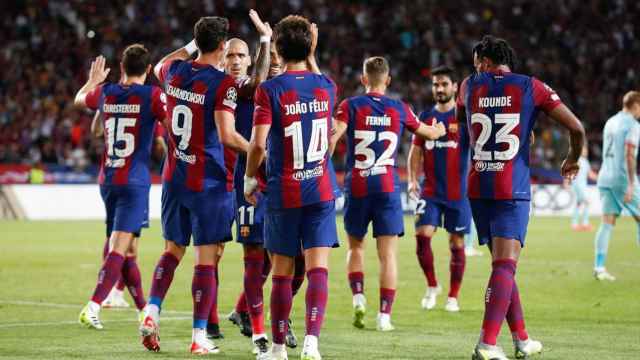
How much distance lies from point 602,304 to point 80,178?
21718 millimetres

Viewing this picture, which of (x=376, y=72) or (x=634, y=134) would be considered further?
(x=634, y=134)

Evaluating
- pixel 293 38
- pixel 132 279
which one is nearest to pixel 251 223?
pixel 293 38

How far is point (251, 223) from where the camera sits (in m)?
9.63

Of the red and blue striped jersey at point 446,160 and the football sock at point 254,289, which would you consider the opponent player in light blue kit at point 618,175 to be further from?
the football sock at point 254,289

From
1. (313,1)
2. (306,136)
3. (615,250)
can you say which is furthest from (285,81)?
(313,1)

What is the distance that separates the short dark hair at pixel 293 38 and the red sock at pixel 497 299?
2133mm

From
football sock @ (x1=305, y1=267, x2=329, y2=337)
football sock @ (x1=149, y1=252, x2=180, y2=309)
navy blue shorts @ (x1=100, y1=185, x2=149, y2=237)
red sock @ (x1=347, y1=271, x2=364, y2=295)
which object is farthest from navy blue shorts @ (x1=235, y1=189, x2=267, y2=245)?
red sock @ (x1=347, y1=271, x2=364, y2=295)

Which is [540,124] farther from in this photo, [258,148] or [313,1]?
[258,148]

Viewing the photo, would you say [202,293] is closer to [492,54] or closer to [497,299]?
[497,299]

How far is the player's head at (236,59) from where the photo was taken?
10.1 m

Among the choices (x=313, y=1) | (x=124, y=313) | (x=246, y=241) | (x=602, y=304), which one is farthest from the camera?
(x=313, y=1)

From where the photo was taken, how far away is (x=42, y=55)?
37.8 m

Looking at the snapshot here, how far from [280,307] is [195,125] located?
1.64 meters

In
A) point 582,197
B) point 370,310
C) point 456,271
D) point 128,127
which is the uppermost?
point 128,127
